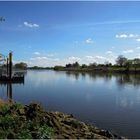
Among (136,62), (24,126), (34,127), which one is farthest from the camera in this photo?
(136,62)

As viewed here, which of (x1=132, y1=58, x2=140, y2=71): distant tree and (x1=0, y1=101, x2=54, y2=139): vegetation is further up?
(x1=132, y1=58, x2=140, y2=71): distant tree

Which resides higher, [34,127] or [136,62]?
[136,62]

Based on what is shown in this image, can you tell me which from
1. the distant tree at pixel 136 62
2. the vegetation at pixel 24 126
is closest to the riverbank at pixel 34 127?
the vegetation at pixel 24 126

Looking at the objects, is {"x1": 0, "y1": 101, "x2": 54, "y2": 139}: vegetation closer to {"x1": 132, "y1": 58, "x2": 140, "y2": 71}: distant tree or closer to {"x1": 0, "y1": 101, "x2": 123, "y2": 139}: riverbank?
{"x1": 0, "y1": 101, "x2": 123, "y2": 139}: riverbank

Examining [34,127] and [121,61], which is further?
[121,61]

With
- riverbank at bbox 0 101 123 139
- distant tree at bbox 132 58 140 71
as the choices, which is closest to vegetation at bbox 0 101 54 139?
riverbank at bbox 0 101 123 139

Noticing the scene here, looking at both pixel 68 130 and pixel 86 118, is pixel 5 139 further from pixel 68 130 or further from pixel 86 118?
pixel 86 118

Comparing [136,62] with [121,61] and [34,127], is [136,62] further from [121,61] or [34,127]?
Result: [34,127]

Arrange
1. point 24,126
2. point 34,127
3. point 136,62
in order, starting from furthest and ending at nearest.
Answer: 1. point 136,62
2. point 24,126
3. point 34,127

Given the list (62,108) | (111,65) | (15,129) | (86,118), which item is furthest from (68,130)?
(111,65)

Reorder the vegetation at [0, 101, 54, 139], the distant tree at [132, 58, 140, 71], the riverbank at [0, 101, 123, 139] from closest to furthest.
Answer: the vegetation at [0, 101, 54, 139], the riverbank at [0, 101, 123, 139], the distant tree at [132, 58, 140, 71]

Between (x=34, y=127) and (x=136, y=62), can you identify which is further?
(x=136, y=62)

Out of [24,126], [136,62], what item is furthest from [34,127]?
[136,62]

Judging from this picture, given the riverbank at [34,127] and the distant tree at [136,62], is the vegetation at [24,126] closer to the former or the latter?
the riverbank at [34,127]
